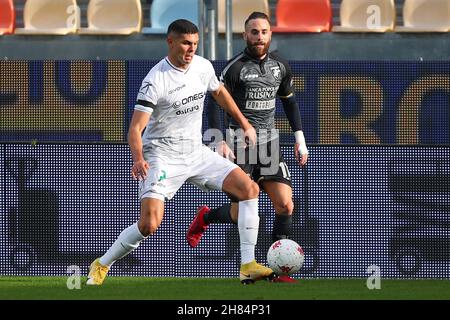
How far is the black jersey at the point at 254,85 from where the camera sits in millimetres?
9289

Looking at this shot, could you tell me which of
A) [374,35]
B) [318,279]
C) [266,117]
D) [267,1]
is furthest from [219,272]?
[267,1]

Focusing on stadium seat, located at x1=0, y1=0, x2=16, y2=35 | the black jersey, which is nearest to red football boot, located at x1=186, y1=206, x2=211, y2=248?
the black jersey

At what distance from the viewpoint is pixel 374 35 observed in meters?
13.8

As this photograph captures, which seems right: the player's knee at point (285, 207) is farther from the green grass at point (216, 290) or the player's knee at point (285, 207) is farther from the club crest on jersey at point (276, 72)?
the club crest on jersey at point (276, 72)

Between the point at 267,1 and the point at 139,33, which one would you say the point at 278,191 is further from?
the point at 267,1

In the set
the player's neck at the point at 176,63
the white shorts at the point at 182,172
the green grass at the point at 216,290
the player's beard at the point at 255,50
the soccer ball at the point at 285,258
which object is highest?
the player's beard at the point at 255,50

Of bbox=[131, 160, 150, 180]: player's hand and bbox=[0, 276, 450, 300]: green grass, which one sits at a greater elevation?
bbox=[131, 160, 150, 180]: player's hand

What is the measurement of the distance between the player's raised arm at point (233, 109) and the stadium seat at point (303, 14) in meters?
5.94

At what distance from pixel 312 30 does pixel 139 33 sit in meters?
2.05

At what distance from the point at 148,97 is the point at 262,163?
4.60 feet

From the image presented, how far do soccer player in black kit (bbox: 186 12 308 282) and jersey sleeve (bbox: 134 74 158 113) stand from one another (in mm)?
925

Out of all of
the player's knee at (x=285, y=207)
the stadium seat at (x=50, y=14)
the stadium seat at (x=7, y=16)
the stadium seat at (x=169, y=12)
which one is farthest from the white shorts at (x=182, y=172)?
the stadium seat at (x=7, y=16)

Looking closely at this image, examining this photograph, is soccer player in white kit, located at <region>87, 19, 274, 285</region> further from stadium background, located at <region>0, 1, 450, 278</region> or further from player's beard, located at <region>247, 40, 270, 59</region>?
stadium background, located at <region>0, 1, 450, 278</region>

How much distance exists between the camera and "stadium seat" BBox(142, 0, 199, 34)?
48.5ft
